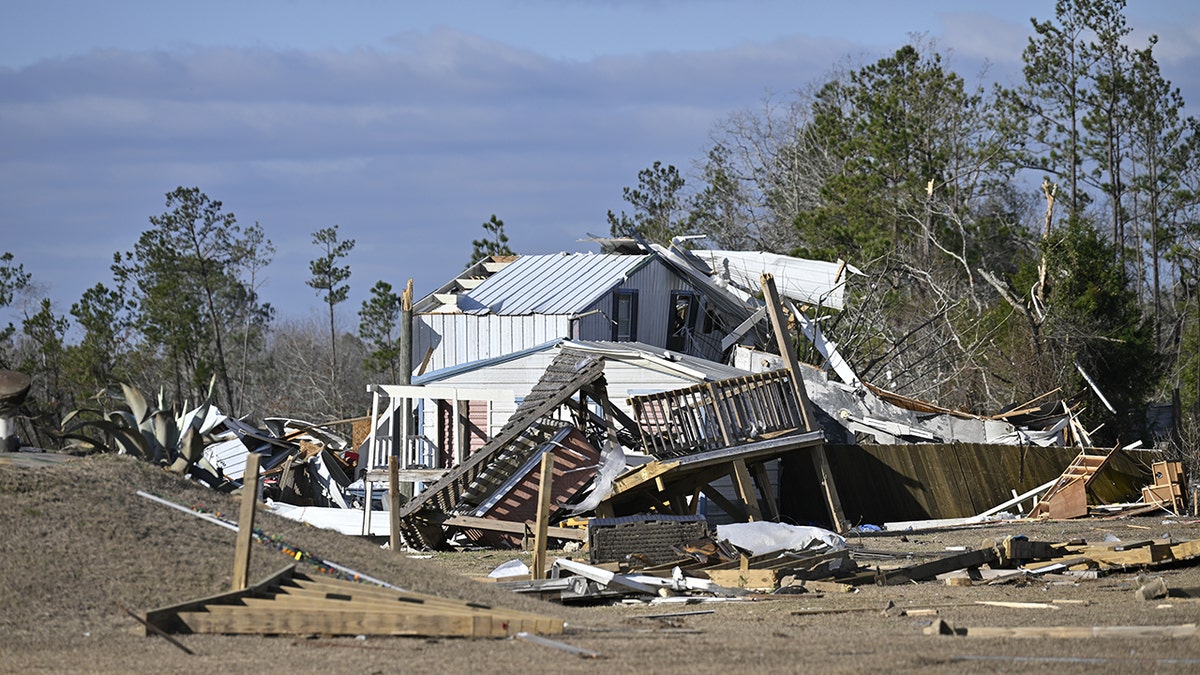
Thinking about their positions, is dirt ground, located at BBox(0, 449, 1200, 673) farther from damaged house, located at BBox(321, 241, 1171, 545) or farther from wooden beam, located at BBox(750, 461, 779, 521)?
wooden beam, located at BBox(750, 461, 779, 521)

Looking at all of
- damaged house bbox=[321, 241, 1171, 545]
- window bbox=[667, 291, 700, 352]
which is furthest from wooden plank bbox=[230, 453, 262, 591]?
window bbox=[667, 291, 700, 352]

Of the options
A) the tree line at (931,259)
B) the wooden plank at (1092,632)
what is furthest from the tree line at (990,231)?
the wooden plank at (1092,632)

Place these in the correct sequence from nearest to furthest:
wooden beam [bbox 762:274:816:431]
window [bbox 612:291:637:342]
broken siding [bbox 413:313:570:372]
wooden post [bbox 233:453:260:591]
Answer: wooden post [bbox 233:453:260:591], wooden beam [bbox 762:274:816:431], broken siding [bbox 413:313:570:372], window [bbox 612:291:637:342]

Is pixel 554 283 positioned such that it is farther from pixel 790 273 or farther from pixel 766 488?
pixel 766 488

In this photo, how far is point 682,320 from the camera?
3127 cm

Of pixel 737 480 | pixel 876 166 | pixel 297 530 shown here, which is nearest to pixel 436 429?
pixel 737 480

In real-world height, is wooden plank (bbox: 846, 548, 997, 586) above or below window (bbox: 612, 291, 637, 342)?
below

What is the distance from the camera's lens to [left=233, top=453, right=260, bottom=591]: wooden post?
969 centimetres

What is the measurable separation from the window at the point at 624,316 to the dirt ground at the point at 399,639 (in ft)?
50.8

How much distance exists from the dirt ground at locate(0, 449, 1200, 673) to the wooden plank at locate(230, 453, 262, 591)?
2.25 feet

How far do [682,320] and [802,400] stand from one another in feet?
33.1

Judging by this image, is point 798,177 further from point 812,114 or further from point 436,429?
point 436,429

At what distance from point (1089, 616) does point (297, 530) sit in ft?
23.5

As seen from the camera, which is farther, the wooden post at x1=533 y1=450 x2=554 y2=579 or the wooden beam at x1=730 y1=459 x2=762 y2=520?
the wooden beam at x1=730 y1=459 x2=762 y2=520
